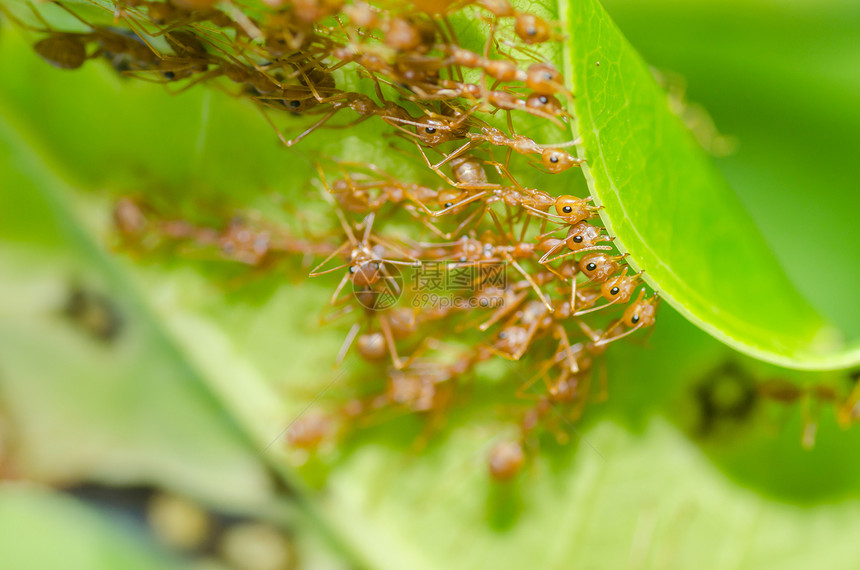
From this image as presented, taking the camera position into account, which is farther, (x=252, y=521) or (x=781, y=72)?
(x=781, y=72)

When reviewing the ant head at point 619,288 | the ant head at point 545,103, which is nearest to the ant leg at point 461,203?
the ant head at point 545,103

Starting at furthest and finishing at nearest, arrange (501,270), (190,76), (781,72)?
(781,72), (501,270), (190,76)

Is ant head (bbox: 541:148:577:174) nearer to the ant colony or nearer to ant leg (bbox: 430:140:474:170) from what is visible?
the ant colony

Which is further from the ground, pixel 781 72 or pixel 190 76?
pixel 190 76

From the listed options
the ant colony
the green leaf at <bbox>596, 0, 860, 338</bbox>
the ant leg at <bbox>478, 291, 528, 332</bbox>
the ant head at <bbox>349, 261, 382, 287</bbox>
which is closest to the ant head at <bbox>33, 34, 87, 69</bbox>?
the ant colony

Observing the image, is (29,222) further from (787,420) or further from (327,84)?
(787,420)

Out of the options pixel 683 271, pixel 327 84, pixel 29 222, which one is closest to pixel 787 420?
pixel 683 271

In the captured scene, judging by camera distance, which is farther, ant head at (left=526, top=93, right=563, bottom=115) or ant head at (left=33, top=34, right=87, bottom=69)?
ant head at (left=33, top=34, right=87, bottom=69)
